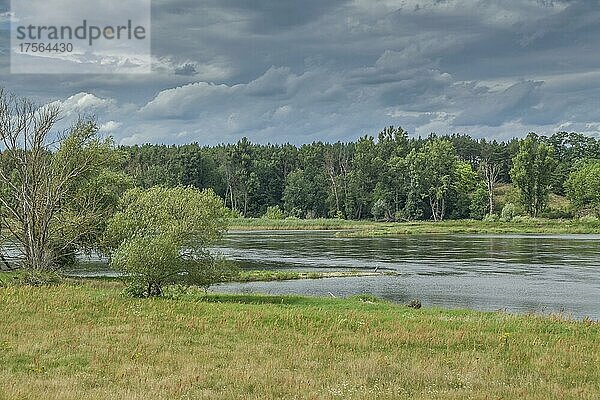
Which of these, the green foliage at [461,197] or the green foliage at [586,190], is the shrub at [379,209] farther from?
the green foliage at [586,190]

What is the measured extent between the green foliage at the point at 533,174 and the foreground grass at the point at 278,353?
13768 cm

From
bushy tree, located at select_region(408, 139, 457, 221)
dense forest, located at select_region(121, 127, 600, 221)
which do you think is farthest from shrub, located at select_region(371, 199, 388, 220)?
bushy tree, located at select_region(408, 139, 457, 221)

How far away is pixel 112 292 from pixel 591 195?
469 ft

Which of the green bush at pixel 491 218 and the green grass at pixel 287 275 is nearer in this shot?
the green grass at pixel 287 275

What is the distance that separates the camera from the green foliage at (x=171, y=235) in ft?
134

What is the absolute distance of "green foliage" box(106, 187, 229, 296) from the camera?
4094cm

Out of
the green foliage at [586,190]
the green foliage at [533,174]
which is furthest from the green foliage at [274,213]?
the green foliage at [586,190]

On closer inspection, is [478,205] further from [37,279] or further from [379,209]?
[37,279]

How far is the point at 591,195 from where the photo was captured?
16150 centimetres

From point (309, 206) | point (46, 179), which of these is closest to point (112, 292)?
point (46, 179)

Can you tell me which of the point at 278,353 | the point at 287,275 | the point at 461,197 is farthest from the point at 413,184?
the point at 278,353

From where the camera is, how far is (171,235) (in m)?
41.7

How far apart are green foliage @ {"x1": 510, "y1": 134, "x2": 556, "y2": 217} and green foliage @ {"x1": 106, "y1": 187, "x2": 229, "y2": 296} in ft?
449

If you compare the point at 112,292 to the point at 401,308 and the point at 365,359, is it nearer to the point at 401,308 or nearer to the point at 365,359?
the point at 401,308
